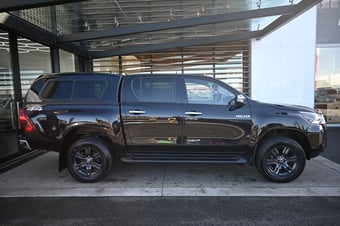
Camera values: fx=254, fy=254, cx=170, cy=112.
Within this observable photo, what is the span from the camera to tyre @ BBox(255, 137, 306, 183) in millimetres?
4262

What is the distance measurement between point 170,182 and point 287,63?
7201mm

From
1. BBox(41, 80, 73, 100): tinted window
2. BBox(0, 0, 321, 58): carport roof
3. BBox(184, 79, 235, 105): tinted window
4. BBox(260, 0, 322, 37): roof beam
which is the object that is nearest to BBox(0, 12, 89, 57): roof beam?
BBox(0, 0, 321, 58): carport roof

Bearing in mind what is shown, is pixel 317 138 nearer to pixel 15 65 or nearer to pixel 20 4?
pixel 20 4

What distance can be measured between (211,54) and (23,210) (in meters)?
8.40

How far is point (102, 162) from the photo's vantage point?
4.42 metres

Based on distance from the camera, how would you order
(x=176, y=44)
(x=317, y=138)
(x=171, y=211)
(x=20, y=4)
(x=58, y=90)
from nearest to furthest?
(x=171, y=211) < (x=20, y=4) < (x=317, y=138) < (x=58, y=90) < (x=176, y=44)

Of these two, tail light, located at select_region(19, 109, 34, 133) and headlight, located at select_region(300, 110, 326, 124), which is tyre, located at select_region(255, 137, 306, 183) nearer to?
headlight, located at select_region(300, 110, 326, 124)

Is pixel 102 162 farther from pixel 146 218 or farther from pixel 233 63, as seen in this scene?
pixel 233 63

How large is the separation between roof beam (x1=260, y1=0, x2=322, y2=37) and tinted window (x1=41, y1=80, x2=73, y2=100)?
5.29 m

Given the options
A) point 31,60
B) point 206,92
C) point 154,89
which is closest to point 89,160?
point 154,89

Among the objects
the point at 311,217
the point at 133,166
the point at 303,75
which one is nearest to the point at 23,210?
the point at 133,166

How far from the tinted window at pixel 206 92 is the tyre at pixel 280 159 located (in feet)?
3.39

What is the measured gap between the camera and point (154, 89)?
4492mm

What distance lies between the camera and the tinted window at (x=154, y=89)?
4.45 meters
